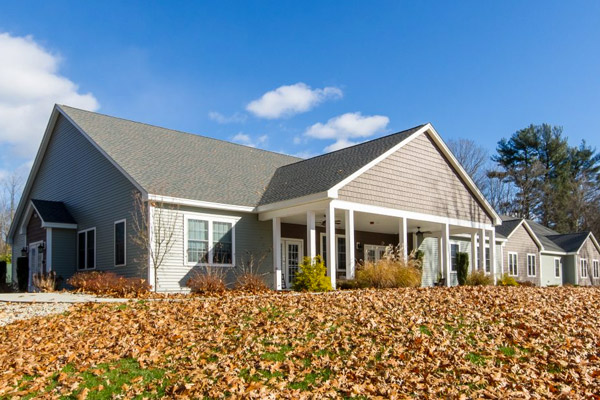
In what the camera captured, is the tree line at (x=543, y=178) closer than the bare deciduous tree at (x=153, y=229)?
No

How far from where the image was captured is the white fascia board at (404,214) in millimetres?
16562

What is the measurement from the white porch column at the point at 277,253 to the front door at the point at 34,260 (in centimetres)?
840

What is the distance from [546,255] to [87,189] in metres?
28.9

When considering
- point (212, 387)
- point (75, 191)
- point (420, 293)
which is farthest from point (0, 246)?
point (212, 387)

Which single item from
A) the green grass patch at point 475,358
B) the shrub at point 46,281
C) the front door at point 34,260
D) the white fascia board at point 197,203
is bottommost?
the green grass patch at point 475,358

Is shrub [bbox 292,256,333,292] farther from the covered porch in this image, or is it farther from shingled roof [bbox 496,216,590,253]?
shingled roof [bbox 496,216,590,253]

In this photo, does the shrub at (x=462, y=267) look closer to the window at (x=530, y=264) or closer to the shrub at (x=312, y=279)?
the shrub at (x=312, y=279)

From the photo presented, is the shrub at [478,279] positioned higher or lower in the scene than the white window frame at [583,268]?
higher

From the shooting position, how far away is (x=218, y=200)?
17.4 m

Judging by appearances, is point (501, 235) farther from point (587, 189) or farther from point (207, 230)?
point (587, 189)

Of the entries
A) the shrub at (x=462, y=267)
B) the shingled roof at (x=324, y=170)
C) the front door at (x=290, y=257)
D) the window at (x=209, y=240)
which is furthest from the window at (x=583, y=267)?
the window at (x=209, y=240)

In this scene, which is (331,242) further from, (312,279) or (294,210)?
(294,210)

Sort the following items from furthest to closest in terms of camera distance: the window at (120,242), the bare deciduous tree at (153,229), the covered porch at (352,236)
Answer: the window at (120,242)
the covered porch at (352,236)
the bare deciduous tree at (153,229)

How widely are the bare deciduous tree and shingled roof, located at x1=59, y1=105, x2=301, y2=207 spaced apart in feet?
1.50
